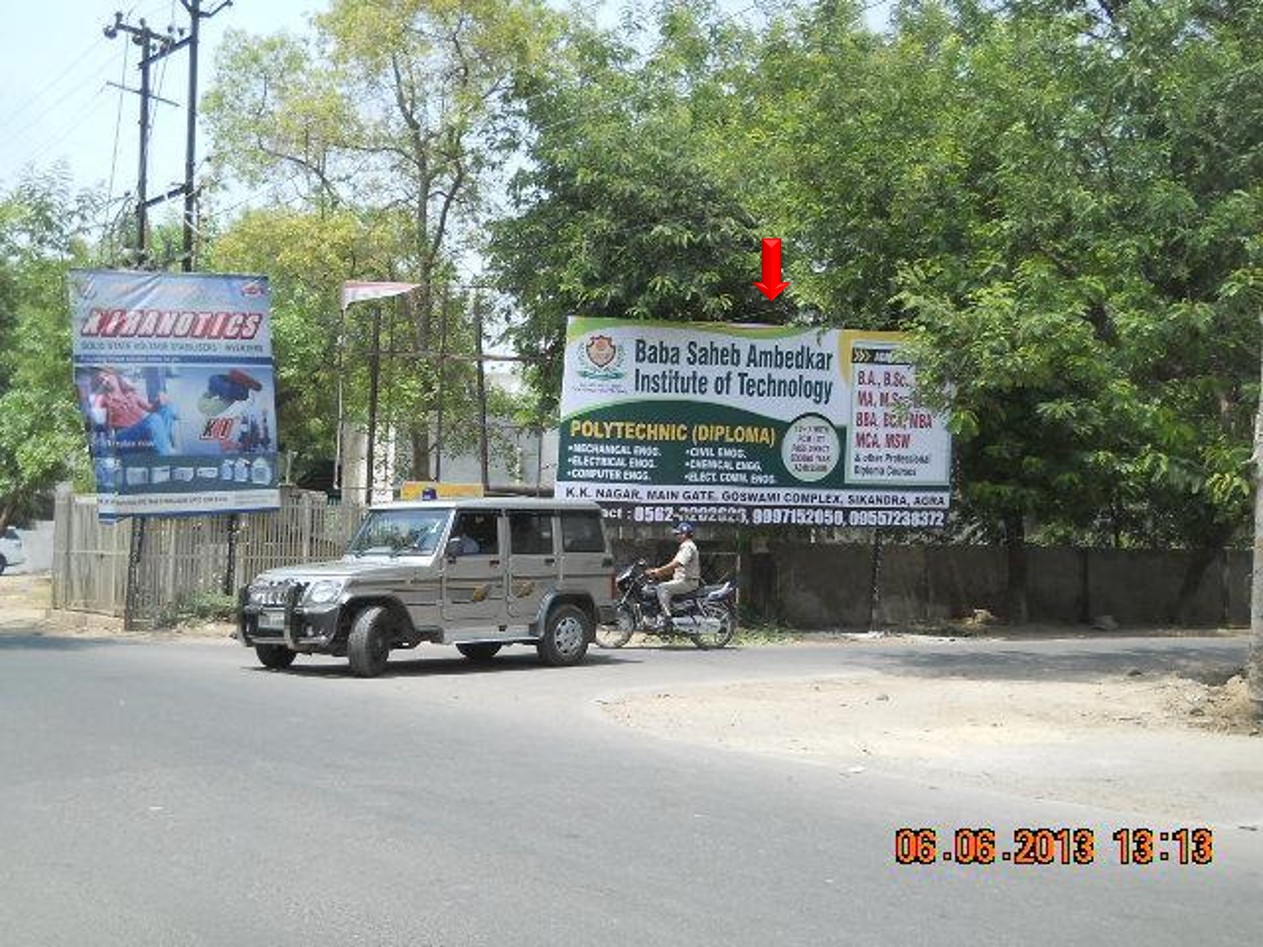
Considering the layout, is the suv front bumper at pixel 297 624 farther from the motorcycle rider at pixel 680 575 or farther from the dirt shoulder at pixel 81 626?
the dirt shoulder at pixel 81 626

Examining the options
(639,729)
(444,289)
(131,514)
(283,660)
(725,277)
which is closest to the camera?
(639,729)

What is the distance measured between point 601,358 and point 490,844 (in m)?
15.6

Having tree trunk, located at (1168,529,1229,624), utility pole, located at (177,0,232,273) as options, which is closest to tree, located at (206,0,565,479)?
utility pole, located at (177,0,232,273)

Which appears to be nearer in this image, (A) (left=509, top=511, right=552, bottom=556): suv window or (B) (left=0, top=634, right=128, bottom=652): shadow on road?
(A) (left=509, top=511, right=552, bottom=556): suv window

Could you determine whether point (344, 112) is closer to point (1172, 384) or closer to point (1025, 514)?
point (1025, 514)

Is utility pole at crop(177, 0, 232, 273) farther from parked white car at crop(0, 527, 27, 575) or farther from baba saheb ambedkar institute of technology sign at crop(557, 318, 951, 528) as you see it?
parked white car at crop(0, 527, 27, 575)

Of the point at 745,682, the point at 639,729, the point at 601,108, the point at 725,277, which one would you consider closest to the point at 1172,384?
the point at 745,682

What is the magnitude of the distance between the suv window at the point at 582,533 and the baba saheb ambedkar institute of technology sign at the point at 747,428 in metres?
4.36

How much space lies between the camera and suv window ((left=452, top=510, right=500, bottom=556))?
1641 centimetres

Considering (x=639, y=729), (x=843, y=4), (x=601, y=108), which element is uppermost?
(x=843, y=4)

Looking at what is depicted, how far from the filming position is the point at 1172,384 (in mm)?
15500

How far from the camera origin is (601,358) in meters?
22.5

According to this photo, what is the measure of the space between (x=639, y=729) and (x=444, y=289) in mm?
18901

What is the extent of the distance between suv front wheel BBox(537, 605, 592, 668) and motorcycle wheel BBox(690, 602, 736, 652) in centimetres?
311
